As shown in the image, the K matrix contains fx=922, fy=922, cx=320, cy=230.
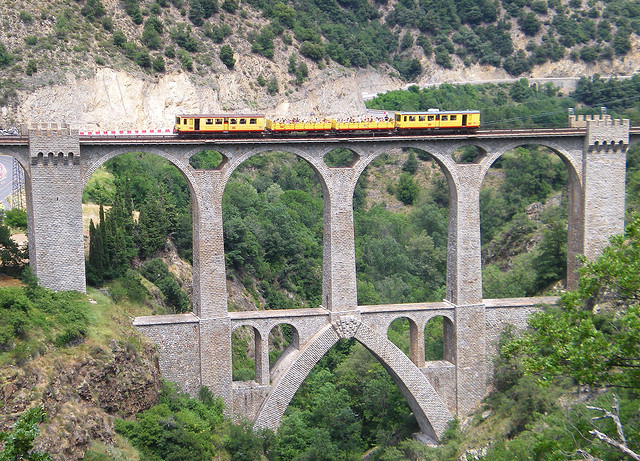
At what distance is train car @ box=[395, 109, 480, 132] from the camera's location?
47594mm

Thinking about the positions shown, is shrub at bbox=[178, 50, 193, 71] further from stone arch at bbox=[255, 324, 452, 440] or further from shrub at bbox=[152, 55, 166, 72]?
stone arch at bbox=[255, 324, 452, 440]

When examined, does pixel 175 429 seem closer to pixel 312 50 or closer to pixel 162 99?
pixel 162 99

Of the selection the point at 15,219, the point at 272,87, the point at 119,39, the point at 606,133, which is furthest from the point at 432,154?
the point at 272,87

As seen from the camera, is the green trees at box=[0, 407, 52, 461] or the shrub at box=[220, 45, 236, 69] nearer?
the green trees at box=[0, 407, 52, 461]

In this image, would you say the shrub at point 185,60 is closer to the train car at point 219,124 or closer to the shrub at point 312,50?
the shrub at point 312,50

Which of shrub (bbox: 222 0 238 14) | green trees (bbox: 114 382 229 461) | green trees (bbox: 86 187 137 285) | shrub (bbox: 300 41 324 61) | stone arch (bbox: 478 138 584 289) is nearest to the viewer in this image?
green trees (bbox: 114 382 229 461)

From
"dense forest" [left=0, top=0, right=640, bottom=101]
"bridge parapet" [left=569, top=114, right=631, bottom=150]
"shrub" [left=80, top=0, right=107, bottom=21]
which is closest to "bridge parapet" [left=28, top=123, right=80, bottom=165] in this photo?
"bridge parapet" [left=569, top=114, right=631, bottom=150]

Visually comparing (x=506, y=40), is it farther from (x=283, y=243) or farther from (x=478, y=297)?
(x=478, y=297)

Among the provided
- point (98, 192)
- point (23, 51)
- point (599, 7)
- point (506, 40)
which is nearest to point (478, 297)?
point (98, 192)

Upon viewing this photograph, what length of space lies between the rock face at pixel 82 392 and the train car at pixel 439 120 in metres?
17.4

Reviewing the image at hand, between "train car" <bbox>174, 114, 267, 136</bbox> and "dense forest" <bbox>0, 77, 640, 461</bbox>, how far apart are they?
23.8ft

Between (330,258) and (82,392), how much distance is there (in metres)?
14.0

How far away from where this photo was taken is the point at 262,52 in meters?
95.3

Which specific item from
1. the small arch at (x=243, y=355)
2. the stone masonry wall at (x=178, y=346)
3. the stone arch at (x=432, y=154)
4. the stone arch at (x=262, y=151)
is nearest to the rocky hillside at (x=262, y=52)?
the small arch at (x=243, y=355)
